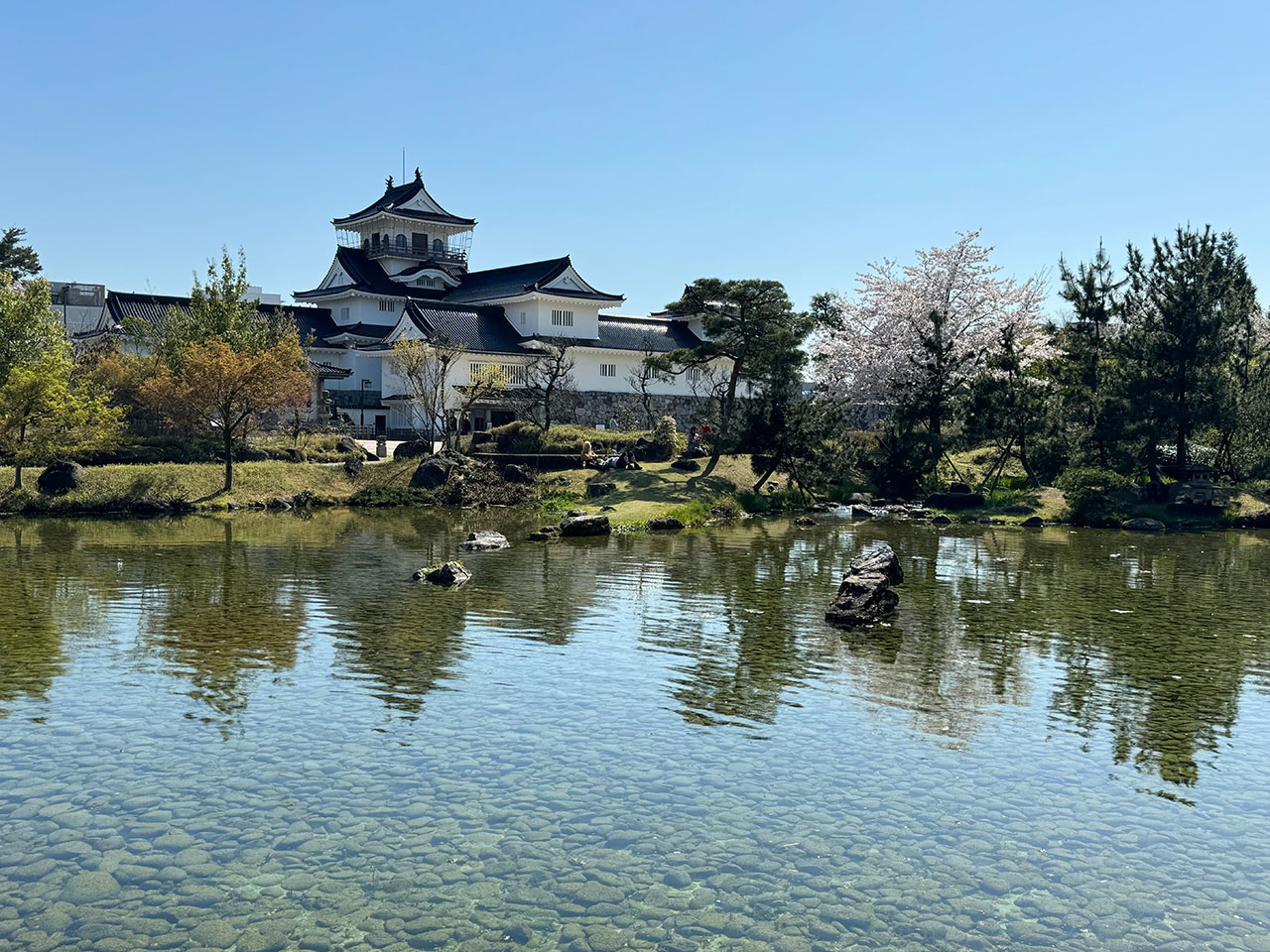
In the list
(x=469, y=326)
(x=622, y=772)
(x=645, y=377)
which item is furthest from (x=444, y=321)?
(x=622, y=772)

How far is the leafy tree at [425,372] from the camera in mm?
50812

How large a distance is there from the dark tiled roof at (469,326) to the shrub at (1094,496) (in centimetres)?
3415

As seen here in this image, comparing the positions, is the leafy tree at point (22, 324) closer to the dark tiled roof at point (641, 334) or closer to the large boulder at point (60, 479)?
the large boulder at point (60, 479)

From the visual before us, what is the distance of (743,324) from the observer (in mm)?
45219

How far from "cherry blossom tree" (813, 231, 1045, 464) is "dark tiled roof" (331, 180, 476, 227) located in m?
34.1

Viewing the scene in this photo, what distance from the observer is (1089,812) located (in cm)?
1012

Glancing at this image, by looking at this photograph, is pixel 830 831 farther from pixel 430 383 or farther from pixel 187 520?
pixel 430 383

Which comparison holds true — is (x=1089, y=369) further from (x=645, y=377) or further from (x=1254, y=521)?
(x=645, y=377)

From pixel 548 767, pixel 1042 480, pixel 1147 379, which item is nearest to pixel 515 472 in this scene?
pixel 1042 480

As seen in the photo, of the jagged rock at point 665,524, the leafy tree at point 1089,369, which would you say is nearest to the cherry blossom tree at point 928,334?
the leafy tree at point 1089,369

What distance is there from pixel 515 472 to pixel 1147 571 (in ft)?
84.5

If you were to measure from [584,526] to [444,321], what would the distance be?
3345 cm

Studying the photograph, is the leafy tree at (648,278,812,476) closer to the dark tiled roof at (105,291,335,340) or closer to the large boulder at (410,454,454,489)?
the large boulder at (410,454,454,489)

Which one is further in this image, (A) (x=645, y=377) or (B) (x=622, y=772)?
(A) (x=645, y=377)
